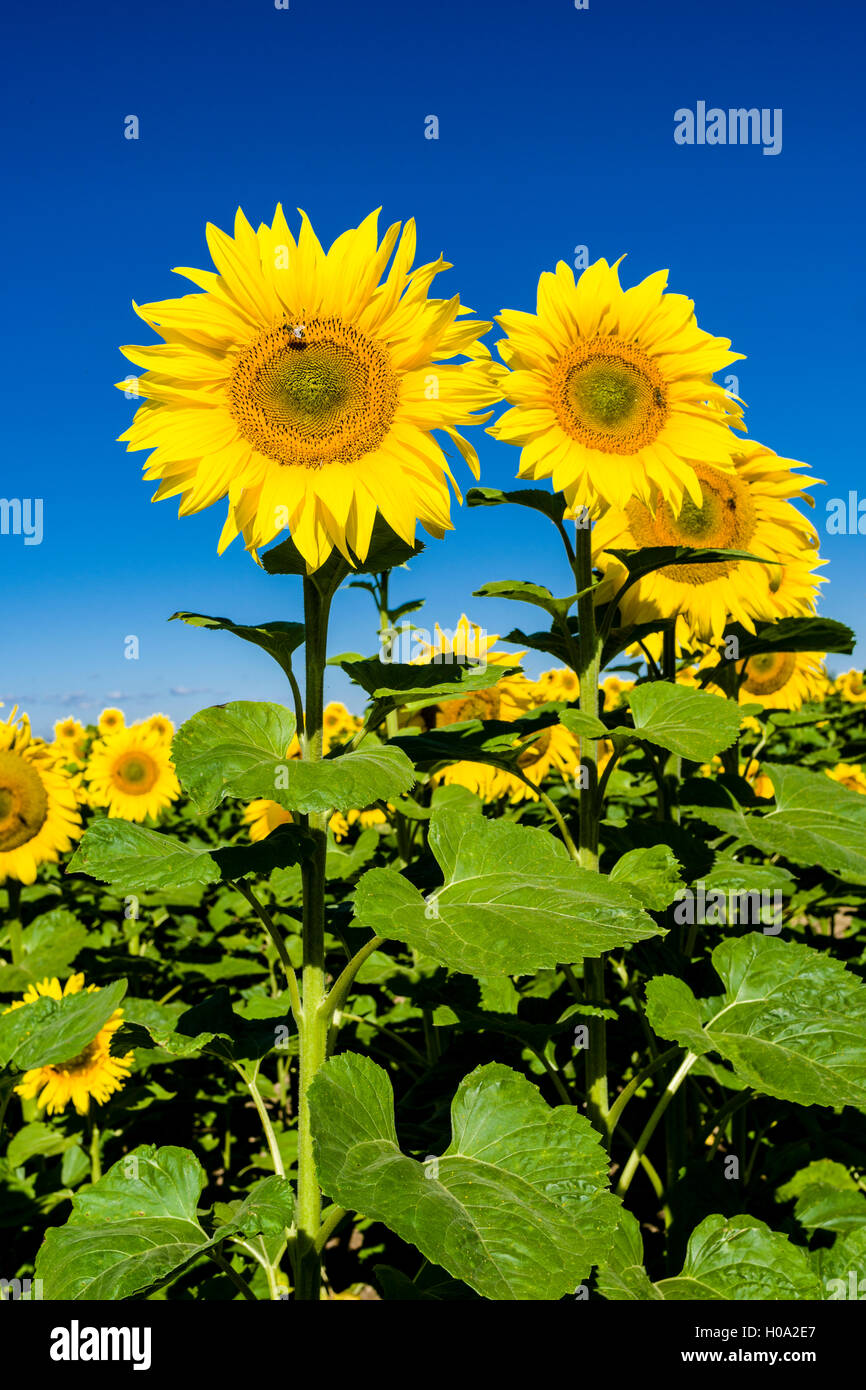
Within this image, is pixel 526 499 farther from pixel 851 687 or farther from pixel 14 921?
pixel 851 687

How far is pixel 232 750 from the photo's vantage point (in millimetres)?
1684

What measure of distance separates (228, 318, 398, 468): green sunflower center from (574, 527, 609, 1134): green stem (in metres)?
0.67

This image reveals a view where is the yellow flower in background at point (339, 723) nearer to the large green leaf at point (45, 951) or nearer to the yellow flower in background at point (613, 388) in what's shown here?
the large green leaf at point (45, 951)

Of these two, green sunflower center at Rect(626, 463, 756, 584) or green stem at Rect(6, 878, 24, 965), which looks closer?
green sunflower center at Rect(626, 463, 756, 584)

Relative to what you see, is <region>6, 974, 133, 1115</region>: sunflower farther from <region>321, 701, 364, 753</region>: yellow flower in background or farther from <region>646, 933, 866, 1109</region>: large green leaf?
<region>321, 701, 364, 753</region>: yellow flower in background

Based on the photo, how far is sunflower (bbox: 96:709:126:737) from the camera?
956 cm

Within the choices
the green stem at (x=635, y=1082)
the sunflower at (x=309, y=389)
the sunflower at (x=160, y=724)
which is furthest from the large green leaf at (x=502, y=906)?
the sunflower at (x=160, y=724)

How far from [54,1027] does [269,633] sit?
1153 mm

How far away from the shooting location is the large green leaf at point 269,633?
6.22 ft

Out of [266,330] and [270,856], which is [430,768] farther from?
[266,330]

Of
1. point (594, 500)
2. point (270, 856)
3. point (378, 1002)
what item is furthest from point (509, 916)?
point (378, 1002)

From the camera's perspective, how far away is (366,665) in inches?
85.0

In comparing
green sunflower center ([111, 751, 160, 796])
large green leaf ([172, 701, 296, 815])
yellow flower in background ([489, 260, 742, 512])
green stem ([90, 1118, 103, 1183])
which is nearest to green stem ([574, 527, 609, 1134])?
yellow flower in background ([489, 260, 742, 512])

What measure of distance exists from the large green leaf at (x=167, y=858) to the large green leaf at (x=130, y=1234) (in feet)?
2.03
